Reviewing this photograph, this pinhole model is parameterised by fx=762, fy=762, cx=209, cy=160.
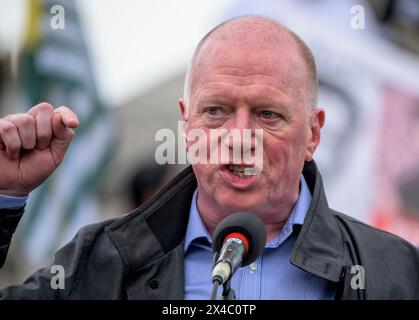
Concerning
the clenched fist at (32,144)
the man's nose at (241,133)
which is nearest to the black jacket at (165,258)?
the clenched fist at (32,144)

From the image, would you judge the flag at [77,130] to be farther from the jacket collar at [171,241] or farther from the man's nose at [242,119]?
the man's nose at [242,119]

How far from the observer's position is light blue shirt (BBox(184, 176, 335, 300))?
2.61 meters

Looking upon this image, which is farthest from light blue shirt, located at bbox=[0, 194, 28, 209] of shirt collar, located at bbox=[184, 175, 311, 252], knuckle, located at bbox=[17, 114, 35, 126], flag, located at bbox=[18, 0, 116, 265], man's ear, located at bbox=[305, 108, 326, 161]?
flag, located at bbox=[18, 0, 116, 265]

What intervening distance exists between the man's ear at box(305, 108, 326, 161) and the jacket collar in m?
0.09

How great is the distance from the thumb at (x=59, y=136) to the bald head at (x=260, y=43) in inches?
22.9

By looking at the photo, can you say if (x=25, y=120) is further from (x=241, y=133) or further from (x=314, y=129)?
(x=314, y=129)

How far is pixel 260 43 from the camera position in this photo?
2.77m

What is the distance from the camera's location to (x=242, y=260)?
2.06 m

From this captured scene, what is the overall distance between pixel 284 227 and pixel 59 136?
2.91 ft

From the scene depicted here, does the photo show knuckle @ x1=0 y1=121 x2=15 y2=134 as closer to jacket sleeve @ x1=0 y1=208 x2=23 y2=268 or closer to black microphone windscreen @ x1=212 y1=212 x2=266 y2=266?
jacket sleeve @ x1=0 y1=208 x2=23 y2=268

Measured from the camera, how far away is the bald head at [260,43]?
2.79 metres

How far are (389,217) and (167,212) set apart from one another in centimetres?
446

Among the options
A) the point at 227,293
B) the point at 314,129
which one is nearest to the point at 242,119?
the point at 314,129

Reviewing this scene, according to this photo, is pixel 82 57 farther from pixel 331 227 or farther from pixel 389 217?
pixel 331 227
